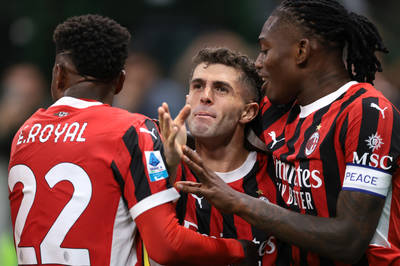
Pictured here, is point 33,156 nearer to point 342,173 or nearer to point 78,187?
point 78,187

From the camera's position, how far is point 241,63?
411 centimetres

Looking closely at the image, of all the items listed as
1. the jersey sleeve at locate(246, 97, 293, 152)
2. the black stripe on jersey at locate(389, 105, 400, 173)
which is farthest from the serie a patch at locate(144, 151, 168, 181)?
the black stripe on jersey at locate(389, 105, 400, 173)

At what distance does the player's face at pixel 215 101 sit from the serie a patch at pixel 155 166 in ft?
2.87

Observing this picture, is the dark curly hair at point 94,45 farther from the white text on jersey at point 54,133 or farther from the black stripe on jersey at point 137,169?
the black stripe on jersey at point 137,169

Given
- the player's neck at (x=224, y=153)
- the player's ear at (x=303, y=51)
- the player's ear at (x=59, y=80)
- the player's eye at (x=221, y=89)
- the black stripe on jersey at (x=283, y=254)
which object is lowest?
the black stripe on jersey at (x=283, y=254)

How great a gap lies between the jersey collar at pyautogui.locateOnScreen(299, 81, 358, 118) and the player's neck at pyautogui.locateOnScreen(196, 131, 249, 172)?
0.57 metres

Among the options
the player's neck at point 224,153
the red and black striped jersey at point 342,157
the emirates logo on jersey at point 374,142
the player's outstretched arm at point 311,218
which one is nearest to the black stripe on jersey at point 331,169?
the red and black striped jersey at point 342,157

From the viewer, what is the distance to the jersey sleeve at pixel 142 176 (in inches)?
118

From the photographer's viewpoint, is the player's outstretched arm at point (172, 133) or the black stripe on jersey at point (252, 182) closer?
the player's outstretched arm at point (172, 133)

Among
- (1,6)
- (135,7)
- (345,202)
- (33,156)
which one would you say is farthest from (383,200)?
(1,6)

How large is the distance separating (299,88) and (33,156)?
1572 millimetres

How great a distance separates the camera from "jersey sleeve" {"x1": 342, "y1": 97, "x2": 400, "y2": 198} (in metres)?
3.16

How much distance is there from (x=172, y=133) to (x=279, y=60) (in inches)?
36.5

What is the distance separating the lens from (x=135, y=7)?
317 inches
